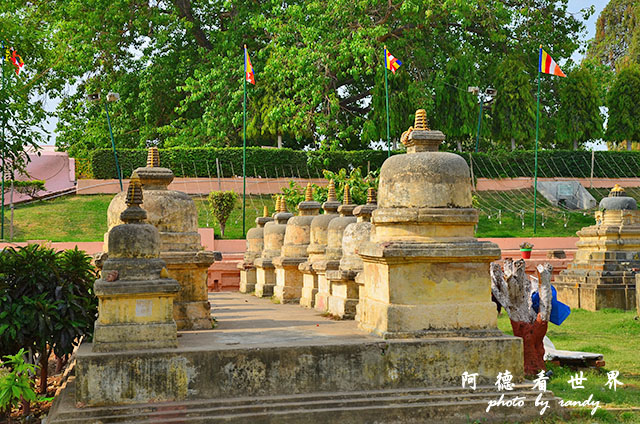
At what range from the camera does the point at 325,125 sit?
98.2ft

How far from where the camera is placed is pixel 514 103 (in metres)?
33.4

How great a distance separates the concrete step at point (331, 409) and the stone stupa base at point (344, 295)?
2.51 meters

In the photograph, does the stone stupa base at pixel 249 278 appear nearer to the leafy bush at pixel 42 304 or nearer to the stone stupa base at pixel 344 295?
the stone stupa base at pixel 344 295

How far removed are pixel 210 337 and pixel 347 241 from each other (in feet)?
8.96

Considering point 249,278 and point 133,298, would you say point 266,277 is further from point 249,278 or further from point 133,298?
point 133,298

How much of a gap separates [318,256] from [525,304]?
4044mm

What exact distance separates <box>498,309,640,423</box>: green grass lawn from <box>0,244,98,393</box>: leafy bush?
16.3 feet

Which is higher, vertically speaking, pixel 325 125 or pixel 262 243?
pixel 325 125

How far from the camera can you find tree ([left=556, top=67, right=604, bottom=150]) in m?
34.6

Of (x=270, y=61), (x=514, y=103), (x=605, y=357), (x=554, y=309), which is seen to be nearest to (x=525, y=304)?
(x=554, y=309)

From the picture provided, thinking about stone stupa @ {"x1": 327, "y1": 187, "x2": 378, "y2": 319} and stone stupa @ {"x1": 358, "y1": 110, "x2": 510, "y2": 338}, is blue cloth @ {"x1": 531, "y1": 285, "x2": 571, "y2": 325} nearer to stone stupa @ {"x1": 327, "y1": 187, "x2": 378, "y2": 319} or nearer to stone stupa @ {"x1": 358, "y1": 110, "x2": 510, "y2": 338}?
stone stupa @ {"x1": 358, "y1": 110, "x2": 510, "y2": 338}

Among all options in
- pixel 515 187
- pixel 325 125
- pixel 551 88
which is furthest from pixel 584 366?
pixel 551 88

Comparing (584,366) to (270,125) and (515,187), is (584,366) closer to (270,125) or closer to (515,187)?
(270,125)

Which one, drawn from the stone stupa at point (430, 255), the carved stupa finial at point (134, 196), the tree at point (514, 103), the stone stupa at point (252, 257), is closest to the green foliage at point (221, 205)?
the stone stupa at point (252, 257)
